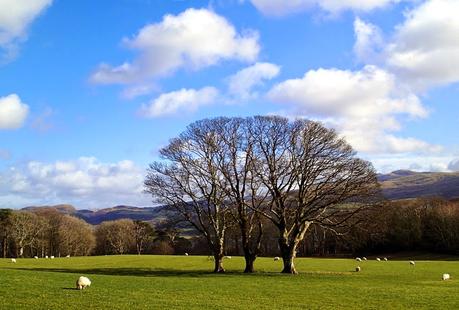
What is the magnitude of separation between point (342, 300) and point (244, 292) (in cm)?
721

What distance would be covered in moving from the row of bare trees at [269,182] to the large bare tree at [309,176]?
10 cm

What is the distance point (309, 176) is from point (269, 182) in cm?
462

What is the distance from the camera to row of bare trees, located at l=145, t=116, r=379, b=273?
51.8 meters

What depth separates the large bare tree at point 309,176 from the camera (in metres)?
51.0

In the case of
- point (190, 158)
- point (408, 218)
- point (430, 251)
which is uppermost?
point (190, 158)

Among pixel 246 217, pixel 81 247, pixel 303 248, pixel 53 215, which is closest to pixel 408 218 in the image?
pixel 303 248

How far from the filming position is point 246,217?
189 ft

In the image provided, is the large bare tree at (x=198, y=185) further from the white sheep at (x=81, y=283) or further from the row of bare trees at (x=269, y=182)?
the white sheep at (x=81, y=283)

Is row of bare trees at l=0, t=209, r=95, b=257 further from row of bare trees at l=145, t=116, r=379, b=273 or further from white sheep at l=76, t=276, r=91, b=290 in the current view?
white sheep at l=76, t=276, r=91, b=290

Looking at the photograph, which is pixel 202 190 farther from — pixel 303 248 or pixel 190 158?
pixel 303 248

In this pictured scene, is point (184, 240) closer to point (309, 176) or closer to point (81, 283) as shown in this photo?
point (309, 176)

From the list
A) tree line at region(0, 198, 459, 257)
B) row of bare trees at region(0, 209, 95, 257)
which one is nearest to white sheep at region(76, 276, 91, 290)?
tree line at region(0, 198, 459, 257)

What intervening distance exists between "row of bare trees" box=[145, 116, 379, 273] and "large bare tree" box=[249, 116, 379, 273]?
104 mm

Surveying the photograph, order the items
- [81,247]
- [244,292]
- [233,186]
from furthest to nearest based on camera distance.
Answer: [81,247] → [233,186] → [244,292]
